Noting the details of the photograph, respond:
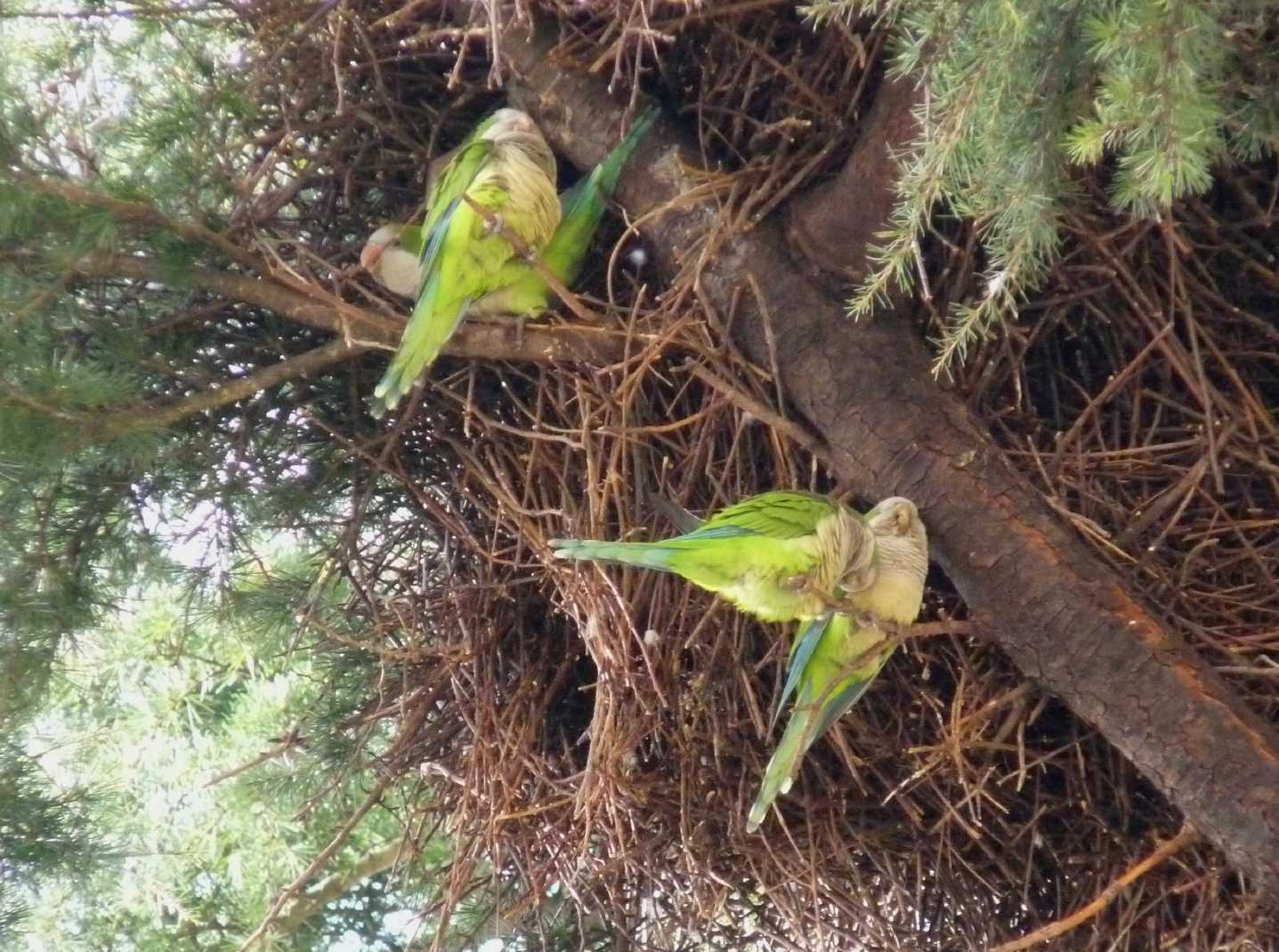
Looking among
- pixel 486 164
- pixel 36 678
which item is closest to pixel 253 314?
pixel 486 164

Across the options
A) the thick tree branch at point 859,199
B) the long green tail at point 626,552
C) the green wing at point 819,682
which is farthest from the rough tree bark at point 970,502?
the long green tail at point 626,552

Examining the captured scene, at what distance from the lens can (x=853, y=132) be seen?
5.07ft

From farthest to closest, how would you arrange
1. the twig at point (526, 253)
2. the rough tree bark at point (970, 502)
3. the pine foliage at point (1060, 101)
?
the twig at point (526, 253) < the rough tree bark at point (970, 502) < the pine foliage at point (1060, 101)

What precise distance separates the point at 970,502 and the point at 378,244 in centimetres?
85

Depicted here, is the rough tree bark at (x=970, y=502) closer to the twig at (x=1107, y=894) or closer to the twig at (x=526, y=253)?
the twig at (x=1107, y=894)

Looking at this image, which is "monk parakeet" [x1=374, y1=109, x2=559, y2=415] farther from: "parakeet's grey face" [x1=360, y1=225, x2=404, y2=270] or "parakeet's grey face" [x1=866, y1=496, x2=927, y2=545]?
"parakeet's grey face" [x1=866, y1=496, x2=927, y2=545]

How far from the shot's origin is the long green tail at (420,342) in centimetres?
151

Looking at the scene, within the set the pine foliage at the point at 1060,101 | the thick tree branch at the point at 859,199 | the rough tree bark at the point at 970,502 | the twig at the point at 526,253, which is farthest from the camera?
the twig at the point at 526,253

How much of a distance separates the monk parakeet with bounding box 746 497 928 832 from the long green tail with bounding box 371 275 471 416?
58 cm

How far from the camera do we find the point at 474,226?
1.57m

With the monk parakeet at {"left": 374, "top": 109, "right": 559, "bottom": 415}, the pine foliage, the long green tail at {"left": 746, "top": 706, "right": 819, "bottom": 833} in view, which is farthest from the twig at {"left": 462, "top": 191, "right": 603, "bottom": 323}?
the long green tail at {"left": 746, "top": 706, "right": 819, "bottom": 833}

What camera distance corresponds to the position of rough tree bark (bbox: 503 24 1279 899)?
1.26 meters

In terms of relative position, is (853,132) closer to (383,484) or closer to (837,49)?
(837,49)

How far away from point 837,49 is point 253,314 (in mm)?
892
